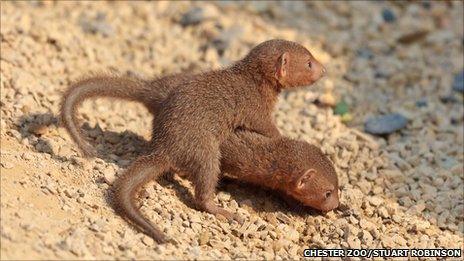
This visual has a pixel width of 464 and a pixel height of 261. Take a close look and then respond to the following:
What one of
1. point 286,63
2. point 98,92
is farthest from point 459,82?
point 98,92

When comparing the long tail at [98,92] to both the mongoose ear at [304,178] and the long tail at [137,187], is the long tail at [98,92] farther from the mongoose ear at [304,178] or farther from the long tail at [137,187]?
the mongoose ear at [304,178]

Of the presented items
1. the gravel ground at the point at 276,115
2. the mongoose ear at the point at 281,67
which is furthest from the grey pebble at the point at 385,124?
the mongoose ear at the point at 281,67

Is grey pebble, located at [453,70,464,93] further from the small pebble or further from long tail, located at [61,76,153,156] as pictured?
long tail, located at [61,76,153,156]

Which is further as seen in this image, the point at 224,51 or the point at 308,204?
the point at 224,51

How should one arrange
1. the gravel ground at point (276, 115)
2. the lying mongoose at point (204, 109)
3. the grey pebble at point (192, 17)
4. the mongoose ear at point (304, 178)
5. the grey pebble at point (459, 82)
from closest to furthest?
the gravel ground at point (276, 115) < the lying mongoose at point (204, 109) < the mongoose ear at point (304, 178) < the grey pebble at point (459, 82) < the grey pebble at point (192, 17)

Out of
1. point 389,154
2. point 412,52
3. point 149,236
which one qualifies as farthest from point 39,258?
point 412,52

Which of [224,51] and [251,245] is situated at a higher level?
[224,51]

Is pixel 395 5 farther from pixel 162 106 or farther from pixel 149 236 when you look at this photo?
pixel 149 236
